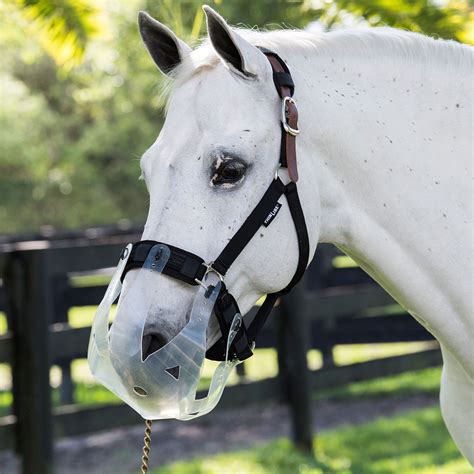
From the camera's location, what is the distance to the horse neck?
7.20 ft

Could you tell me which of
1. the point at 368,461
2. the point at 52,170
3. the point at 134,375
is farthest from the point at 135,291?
the point at 52,170

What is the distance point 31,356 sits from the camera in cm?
450

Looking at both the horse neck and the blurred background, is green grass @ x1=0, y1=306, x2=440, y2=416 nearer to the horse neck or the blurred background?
the blurred background

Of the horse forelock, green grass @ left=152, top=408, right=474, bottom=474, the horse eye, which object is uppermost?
the horse forelock

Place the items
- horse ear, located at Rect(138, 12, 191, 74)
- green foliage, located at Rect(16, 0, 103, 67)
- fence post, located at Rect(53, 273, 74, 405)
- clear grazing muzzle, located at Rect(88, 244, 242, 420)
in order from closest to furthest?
clear grazing muzzle, located at Rect(88, 244, 242, 420)
horse ear, located at Rect(138, 12, 191, 74)
green foliage, located at Rect(16, 0, 103, 67)
fence post, located at Rect(53, 273, 74, 405)

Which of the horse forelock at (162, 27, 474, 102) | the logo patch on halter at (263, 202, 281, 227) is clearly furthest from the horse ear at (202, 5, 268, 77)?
the logo patch on halter at (263, 202, 281, 227)

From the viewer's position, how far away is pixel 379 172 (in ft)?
7.25

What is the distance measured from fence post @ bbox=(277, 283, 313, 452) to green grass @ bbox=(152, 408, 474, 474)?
0.55 feet

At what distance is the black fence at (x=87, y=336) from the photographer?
450 cm

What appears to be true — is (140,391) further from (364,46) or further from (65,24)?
(65,24)

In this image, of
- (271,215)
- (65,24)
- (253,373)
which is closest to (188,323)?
(271,215)

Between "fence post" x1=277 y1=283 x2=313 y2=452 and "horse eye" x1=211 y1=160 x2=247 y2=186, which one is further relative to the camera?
"fence post" x1=277 y1=283 x2=313 y2=452

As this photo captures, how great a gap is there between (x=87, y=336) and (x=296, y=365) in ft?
5.26

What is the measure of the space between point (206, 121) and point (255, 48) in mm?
239
